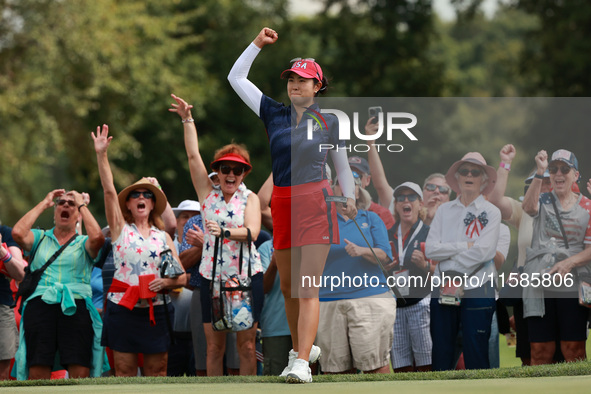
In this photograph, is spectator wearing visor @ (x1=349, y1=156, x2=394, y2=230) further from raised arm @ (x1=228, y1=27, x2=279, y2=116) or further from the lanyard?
raised arm @ (x1=228, y1=27, x2=279, y2=116)

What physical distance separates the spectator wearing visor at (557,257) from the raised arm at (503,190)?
0.15 m

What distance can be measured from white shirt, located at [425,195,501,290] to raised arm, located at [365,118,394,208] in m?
0.52

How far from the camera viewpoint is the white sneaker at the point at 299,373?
6148 mm

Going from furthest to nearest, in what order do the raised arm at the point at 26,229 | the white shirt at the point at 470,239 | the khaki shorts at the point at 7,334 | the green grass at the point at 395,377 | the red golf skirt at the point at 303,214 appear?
the khaki shorts at the point at 7,334
the raised arm at the point at 26,229
the white shirt at the point at 470,239
the red golf skirt at the point at 303,214
the green grass at the point at 395,377

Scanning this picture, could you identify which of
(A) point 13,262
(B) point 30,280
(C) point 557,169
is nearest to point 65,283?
(B) point 30,280

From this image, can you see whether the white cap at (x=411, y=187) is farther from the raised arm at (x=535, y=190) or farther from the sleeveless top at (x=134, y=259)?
the sleeveless top at (x=134, y=259)

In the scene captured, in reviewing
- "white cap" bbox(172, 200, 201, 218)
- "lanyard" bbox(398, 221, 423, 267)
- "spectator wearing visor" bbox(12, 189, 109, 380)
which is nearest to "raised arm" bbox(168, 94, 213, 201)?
"spectator wearing visor" bbox(12, 189, 109, 380)

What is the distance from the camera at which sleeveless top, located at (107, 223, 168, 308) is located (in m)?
8.09

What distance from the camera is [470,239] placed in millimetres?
8016

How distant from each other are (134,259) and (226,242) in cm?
80

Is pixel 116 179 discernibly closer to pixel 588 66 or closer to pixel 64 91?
pixel 64 91

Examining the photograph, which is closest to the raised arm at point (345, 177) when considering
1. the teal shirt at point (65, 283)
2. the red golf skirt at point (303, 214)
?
the red golf skirt at point (303, 214)

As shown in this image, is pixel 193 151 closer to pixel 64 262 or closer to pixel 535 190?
pixel 64 262

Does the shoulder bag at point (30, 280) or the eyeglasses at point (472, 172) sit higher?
the eyeglasses at point (472, 172)
